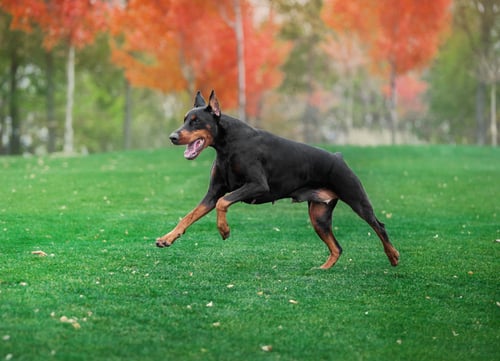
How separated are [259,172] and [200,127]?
2.53 ft

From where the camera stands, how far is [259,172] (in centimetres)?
730

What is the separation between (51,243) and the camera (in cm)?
902

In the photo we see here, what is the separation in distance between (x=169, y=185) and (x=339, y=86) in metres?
44.2

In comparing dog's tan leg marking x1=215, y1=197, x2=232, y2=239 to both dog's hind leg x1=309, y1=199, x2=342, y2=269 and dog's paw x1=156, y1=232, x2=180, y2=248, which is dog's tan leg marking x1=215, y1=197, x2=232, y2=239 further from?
dog's hind leg x1=309, y1=199, x2=342, y2=269

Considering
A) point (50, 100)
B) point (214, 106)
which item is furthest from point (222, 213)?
point (50, 100)

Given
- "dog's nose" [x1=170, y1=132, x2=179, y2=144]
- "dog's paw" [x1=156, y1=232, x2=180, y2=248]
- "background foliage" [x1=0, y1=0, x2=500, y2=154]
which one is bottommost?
"dog's paw" [x1=156, y1=232, x2=180, y2=248]

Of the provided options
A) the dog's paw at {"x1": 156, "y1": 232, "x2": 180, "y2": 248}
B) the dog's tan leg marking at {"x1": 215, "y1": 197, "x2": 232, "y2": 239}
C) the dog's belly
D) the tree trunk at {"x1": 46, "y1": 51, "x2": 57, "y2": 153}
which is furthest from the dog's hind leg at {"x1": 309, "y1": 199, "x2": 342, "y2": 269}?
the tree trunk at {"x1": 46, "y1": 51, "x2": 57, "y2": 153}

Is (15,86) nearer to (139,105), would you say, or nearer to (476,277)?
(139,105)

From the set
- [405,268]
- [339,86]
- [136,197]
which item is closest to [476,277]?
[405,268]

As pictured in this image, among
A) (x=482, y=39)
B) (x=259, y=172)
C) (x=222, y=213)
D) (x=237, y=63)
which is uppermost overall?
(x=482, y=39)

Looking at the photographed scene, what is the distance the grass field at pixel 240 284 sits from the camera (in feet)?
17.2

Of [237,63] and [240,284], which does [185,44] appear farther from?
[240,284]

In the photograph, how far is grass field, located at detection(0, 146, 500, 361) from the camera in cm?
524

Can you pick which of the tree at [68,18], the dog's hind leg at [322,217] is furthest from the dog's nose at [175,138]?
the tree at [68,18]
